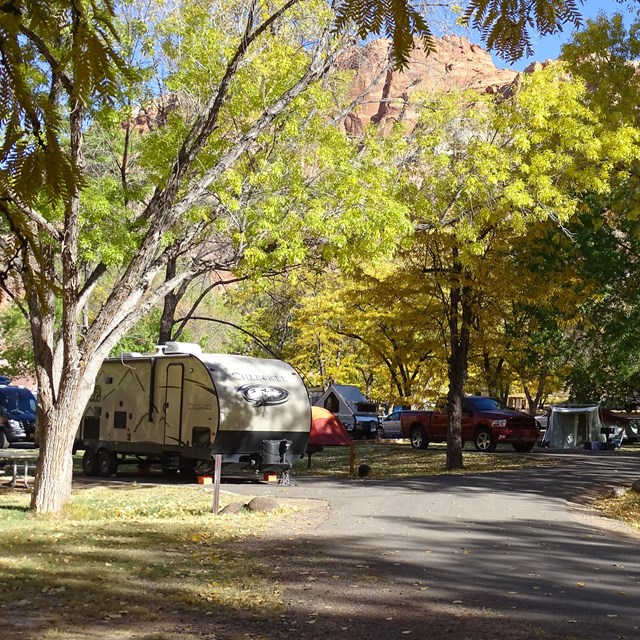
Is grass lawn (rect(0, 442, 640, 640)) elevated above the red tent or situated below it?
below

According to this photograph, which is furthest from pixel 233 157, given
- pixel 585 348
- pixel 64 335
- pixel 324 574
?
pixel 585 348

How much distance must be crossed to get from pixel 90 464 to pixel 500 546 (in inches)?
524

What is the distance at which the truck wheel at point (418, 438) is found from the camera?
3073 centimetres

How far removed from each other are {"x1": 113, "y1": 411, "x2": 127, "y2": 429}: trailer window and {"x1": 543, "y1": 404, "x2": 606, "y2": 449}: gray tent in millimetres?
18107

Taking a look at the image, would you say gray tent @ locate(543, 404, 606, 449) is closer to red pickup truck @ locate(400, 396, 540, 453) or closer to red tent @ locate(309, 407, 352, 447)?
red pickup truck @ locate(400, 396, 540, 453)

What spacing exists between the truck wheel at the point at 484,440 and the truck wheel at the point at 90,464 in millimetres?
13014

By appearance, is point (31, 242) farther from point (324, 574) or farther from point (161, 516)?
point (161, 516)

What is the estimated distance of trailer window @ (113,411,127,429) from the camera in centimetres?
2003

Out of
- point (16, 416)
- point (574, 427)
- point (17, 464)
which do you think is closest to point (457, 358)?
point (17, 464)

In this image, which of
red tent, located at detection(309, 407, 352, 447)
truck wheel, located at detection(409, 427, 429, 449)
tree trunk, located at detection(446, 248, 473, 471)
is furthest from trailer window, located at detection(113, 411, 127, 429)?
truck wheel, located at detection(409, 427, 429, 449)

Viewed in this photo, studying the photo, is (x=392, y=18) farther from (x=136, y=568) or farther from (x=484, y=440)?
(x=484, y=440)

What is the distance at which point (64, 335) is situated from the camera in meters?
11.8

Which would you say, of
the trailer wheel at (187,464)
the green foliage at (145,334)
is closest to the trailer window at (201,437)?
the trailer wheel at (187,464)

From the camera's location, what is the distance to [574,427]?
32625 millimetres
